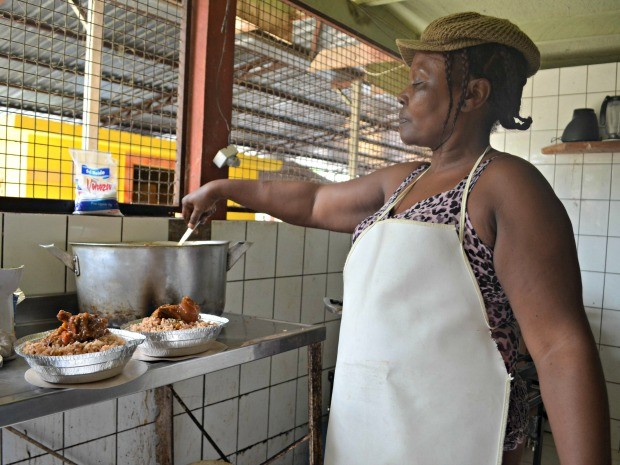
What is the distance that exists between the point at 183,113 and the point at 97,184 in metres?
0.55

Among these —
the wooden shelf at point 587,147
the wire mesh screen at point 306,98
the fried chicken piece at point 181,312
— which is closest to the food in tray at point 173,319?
the fried chicken piece at point 181,312

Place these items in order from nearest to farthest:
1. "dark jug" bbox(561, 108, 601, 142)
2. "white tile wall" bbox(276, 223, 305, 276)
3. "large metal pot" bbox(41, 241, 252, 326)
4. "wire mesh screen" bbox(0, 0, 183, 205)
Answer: "large metal pot" bbox(41, 241, 252, 326) < "wire mesh screen" bbox(0, 0, 183, 205) < "white tile wall" bbox(276, 223, 305, 276) < "dark jug" bbox(561, 108, 601, 142)

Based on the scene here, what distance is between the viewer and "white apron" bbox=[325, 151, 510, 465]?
112 cm

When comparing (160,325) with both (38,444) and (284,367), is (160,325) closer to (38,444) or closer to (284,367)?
(38,444)

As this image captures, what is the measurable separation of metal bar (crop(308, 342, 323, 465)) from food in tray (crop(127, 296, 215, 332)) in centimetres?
35

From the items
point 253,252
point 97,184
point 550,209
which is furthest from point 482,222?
point 253,252

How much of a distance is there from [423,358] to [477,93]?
587 millimetres

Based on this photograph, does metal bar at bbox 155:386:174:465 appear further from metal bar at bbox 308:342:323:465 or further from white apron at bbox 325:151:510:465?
white apron at bbox 325:151:510:465

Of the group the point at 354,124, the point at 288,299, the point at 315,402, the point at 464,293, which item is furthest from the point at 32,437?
the point at 354,124

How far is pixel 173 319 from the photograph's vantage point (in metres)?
1.29

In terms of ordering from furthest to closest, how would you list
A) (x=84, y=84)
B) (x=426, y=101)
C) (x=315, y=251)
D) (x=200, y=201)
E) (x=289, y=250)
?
(x=315, y=251)
(x=289, y=250)
(x=84, y=84)
(x=200, y=201)
(x=426, y=101)

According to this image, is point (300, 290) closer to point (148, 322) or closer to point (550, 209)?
point (148, 322)

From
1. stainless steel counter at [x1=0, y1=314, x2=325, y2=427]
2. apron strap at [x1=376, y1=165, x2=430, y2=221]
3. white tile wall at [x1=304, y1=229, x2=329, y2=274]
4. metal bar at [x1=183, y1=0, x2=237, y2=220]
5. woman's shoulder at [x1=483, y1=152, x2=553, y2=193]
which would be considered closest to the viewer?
stainless steel counter at [x1=0, y1=314, x2=325, y2=427]

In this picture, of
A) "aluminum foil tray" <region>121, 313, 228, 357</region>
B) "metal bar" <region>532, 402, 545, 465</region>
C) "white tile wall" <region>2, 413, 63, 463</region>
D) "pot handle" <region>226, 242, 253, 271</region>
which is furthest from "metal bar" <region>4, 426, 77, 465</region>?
"metal bar" <region>532, 402, 545, 465</region>
